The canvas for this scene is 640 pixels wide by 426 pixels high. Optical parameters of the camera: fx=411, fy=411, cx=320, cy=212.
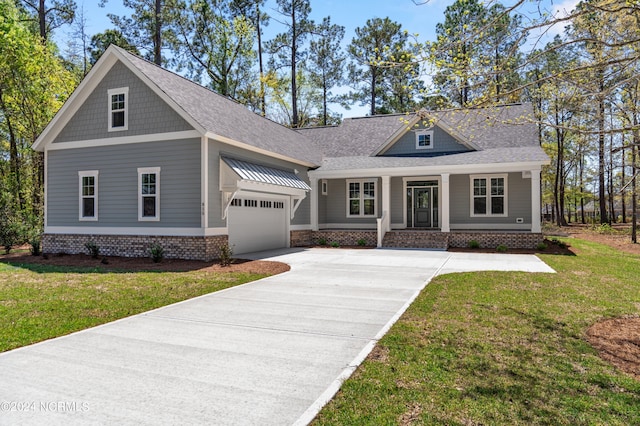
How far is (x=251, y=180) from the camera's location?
45.2 feet

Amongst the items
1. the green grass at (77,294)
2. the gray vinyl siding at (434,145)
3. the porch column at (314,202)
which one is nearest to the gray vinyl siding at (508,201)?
the gray vinyl siding at (434,145)

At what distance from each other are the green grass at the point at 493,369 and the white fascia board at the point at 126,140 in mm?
9411

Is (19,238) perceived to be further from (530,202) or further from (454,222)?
(530,202)

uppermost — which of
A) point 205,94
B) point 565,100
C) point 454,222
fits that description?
point 205,94

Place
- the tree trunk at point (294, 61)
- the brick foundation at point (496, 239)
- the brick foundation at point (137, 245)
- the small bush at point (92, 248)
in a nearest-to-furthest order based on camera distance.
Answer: the brick foundation at point (137, 245) → the small bush at point (92, 248) → the brick foundation at point (496, 239) → the tree trunk at point (294, 61)

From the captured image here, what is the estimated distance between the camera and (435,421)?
3.17 m

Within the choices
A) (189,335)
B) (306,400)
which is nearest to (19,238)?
(189,335)

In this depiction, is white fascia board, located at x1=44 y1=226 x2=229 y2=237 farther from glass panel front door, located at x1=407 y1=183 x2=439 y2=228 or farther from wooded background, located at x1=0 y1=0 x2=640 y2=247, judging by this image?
glass panel front door, located at x1=407 y1=183 x2=439 y2=228

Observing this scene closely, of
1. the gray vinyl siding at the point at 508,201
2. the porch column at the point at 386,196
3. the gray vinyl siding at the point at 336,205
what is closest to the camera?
the gray vinyl siding at the point at 508,201

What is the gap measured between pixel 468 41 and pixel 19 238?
1952 centimetres

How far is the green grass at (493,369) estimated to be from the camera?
10.8 ft

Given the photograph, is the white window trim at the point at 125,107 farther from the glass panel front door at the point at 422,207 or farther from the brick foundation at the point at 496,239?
the brick foundation at the point at 496,239

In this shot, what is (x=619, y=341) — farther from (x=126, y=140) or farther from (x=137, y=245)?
(x=126, y=140)

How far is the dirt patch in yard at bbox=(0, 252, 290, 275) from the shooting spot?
450 inches
